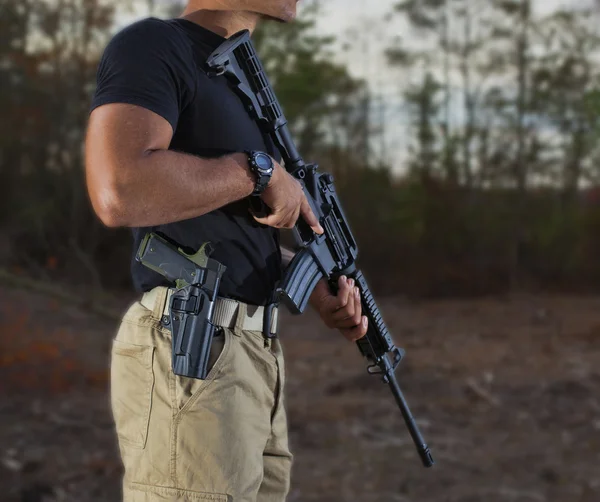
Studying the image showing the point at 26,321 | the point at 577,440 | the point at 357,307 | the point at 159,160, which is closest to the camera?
the point at 159,160

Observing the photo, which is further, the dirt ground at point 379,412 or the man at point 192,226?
the dirt ground at point 379,412

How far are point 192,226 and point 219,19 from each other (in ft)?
1.50

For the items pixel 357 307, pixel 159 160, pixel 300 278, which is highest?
pixel 159 160

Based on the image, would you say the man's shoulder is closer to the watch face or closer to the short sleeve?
the short sleeve

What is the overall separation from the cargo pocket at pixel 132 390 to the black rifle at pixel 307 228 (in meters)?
0.33

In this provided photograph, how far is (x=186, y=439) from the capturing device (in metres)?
1.51

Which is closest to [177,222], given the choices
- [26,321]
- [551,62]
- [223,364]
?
[223,364]

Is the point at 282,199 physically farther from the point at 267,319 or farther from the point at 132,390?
the point at 132,390

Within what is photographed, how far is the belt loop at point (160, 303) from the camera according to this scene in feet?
5.16

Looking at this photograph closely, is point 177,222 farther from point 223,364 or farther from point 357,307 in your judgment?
point 357,307

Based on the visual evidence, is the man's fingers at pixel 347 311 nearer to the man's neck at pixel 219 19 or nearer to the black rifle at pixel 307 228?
the black rifle at pixel 307 228

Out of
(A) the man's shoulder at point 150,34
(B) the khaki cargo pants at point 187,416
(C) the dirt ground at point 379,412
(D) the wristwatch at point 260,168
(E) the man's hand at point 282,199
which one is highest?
(A) the man's shoulder at point 150,34

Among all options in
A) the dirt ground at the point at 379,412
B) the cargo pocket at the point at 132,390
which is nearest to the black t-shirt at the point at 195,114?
the cargo pocket at the point at 132,390

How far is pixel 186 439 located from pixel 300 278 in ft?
1.46
